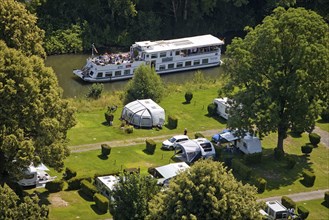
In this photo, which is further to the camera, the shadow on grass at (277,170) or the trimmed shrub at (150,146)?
the trimmed shrub at (150,146)

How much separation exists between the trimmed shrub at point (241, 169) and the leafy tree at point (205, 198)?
1792cm

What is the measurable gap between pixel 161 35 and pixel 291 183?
5072cm

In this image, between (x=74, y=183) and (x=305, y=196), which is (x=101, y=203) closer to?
(x=74, y=183)

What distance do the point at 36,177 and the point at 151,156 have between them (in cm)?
1331

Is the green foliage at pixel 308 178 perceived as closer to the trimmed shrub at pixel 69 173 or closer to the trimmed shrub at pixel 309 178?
the trimmed shrub at pixel 309 178

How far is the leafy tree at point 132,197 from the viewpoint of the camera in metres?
64.6

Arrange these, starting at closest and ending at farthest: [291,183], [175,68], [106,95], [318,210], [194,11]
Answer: [318,210] < [291,183] < [106,95] < [175,68] < [194,11]

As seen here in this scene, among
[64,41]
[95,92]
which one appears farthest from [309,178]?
[64,41]

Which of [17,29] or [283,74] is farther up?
[17,29]

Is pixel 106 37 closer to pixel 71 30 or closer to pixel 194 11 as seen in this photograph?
pixel 71 30

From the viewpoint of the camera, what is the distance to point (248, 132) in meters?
84.9

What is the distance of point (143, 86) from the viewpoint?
314ft

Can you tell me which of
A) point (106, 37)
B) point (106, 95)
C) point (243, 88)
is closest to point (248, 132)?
point (243, 88)

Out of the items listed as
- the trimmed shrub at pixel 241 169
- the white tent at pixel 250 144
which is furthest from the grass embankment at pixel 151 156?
the trimmed shrub at pixel 241 169
